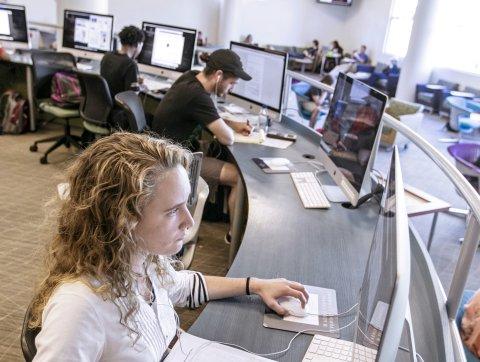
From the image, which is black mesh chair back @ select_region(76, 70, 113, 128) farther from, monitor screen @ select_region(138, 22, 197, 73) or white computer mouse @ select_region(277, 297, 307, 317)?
white computer mouse @ select_region(277, 297, 307, 317)

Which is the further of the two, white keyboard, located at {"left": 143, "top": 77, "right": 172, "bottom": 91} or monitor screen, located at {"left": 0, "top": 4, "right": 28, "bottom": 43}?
monitor screen, located at {"left": 0, "top": 4, "right": 28, "bottom": 43}

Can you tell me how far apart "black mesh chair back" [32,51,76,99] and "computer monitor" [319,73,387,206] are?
2.92 meters

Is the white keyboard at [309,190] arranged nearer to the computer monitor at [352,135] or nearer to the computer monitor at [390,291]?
the computer monitor at [352,135]

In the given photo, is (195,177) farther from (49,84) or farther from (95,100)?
(49,84)

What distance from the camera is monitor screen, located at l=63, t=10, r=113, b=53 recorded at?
439 cm

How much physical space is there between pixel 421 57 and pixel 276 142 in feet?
23.8

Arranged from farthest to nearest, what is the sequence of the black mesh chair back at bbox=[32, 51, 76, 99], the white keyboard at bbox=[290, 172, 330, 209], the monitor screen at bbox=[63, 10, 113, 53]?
1. the monitor screen at bbox=[63, 10, 113, 53]
2. the black mesh chair back at bbox=[32, 51, 76, 99]
3. the white keyboard at bbox=[290, 172, 330, 209]

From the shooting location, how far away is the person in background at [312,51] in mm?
13562

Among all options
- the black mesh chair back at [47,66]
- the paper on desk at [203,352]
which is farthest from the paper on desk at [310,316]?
the black mesh chair back at [47,66]

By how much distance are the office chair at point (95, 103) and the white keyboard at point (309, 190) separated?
1966 millimetres

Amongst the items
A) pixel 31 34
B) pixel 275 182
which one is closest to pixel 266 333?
pixel 275 182

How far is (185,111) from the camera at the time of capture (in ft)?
8.87

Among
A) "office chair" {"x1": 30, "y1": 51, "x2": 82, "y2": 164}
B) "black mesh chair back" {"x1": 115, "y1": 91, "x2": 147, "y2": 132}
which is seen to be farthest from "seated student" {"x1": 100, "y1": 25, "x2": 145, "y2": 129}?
Result: "black mesh chair back" {"x1": 115, "y1": 91, "x2": 147, "y2": 132}

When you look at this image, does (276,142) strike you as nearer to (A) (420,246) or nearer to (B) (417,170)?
(A) (420,246)
